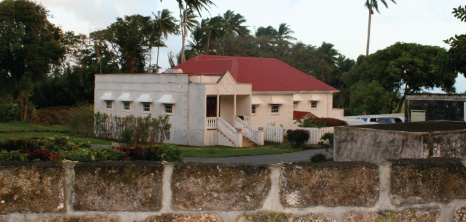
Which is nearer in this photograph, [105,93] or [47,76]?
[105,93]

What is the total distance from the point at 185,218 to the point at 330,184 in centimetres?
71

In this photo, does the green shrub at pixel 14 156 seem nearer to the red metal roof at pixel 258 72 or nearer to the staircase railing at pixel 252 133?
the staircase railing at pixel 252 133

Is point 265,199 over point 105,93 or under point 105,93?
under

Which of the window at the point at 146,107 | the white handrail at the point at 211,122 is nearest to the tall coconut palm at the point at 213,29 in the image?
the window at the point at 146,107

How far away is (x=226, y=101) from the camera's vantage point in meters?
35.3

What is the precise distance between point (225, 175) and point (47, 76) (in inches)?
2159

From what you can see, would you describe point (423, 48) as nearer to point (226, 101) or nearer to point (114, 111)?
point (226, 101)

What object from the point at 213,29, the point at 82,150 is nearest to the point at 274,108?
the point at 82,150

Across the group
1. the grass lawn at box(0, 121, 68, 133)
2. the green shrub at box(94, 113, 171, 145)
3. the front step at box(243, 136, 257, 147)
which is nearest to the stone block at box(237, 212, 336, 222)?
the green shrub at box(94, 113, 171, 145)

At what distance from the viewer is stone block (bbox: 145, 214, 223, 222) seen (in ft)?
8.70

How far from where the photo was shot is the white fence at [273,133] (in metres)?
33.6

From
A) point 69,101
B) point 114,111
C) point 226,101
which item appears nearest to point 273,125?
point 226,101

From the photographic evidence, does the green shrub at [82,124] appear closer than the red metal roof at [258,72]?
Yes

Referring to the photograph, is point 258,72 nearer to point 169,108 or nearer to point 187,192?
point 169,108
